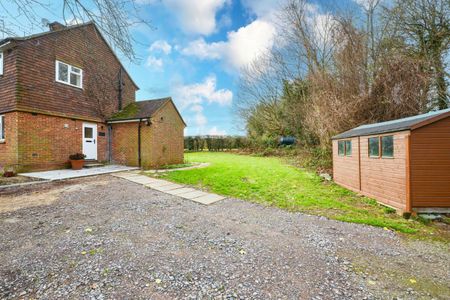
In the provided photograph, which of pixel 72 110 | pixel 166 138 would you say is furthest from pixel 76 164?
pixel 166 138

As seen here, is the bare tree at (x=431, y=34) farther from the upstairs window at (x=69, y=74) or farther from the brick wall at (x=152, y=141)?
the upstairs window at (x=69, y=74)

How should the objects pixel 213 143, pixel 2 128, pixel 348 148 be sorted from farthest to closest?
pixel 213 143
pixel 2 128
pixel 348 148

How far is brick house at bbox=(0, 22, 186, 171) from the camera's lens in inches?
341

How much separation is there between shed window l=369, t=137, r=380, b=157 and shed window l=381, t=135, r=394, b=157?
15cm

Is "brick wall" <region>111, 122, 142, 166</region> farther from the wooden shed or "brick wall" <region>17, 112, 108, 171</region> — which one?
the wooden shed

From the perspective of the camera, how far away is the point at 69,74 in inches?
420

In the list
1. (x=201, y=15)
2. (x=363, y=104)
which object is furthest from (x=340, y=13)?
(x=201, y=15)

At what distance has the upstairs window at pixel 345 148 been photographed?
7.18m

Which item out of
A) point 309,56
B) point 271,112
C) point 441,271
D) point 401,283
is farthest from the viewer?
point 271,112

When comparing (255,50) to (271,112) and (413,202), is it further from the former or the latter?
(413,202)

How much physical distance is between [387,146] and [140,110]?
12.0m

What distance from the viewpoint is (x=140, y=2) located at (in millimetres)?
3191

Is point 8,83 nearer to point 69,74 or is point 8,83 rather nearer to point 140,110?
point 69,74

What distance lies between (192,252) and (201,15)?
4.94 metres
